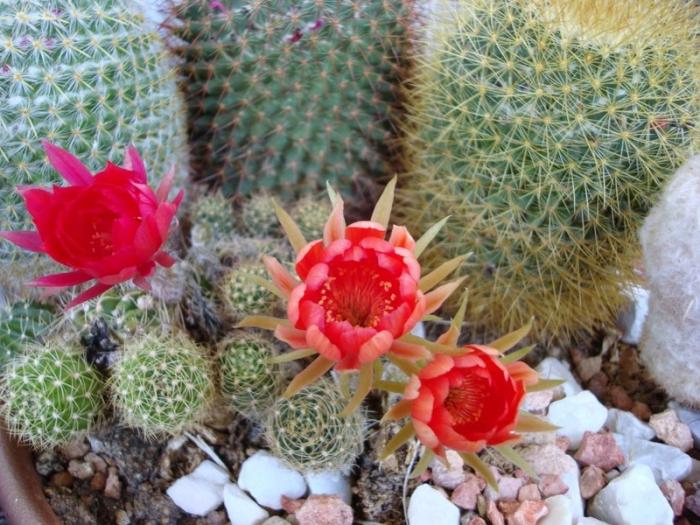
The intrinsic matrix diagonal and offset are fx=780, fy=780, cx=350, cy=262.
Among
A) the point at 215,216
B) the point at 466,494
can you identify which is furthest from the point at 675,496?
the point at 215,216

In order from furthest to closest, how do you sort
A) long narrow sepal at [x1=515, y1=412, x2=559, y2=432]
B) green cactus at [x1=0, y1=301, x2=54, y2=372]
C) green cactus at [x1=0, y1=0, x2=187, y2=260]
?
1. green cactus at [x1=0, y1=301, x2=54, y2=372]
2. green cactus at [x1=0, y1=0, x2=187, y2=260]
3. long narrow sepal at [x1=515, y1=412, x2=559, y2=432]

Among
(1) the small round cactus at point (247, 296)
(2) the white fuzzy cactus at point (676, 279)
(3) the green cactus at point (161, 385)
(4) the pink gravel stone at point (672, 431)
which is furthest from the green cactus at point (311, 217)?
(4) the pink gravel stone at point (672, 431)

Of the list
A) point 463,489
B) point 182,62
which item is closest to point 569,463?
point 463,489

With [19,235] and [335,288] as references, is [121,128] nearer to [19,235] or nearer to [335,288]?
[19,235]

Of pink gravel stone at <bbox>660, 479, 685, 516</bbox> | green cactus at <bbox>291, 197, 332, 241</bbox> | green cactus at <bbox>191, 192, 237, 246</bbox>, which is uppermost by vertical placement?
green cactus at <bbox>291, 197, 332, 241</bbox>

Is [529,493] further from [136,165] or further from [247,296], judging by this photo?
[136,165]

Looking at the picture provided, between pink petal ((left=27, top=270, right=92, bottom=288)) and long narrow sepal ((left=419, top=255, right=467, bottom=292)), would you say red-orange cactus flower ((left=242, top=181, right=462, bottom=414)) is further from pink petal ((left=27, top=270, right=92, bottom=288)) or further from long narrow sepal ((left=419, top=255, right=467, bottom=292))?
pink petal ((left=27, top=270, right=92, bottom=288))

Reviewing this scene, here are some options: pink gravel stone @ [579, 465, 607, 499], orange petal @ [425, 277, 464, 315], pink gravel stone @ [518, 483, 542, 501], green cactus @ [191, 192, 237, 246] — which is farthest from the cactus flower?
pink gravel stone @ [579, 465, 607, 499]
